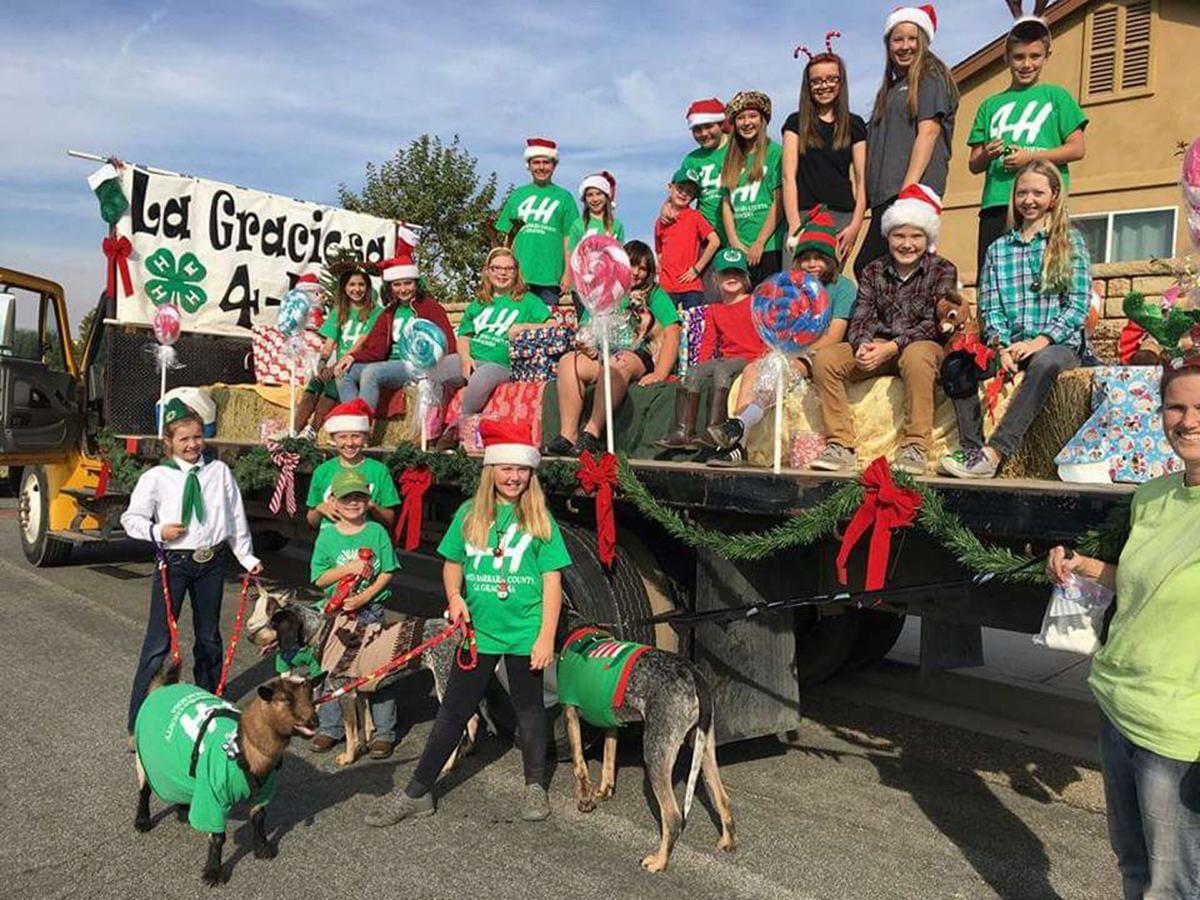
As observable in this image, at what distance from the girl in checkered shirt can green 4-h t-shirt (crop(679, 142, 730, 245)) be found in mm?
2420

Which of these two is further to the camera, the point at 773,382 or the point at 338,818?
the point at 773,382

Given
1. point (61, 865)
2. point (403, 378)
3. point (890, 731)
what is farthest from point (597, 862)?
point (403, 378)

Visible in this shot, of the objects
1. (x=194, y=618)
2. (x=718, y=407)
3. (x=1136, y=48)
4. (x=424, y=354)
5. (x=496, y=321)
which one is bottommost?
(x=194, y=618)

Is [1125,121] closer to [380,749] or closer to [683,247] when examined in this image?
[683,247]

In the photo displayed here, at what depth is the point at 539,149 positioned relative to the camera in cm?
662

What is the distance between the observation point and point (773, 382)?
3844 mm

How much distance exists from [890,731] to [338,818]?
8.71ft

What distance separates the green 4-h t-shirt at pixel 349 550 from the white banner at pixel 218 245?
506 centimetres

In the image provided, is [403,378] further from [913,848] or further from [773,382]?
[913,848]

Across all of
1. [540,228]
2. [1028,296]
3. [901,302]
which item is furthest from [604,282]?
[540,228]

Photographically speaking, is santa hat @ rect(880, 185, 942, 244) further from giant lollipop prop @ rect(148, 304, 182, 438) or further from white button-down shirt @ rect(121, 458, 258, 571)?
giant lollipop prop @ rect(148, 304, 182, 438)

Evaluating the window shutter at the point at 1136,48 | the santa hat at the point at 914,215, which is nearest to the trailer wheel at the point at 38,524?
the santa hat at the point at 914,215

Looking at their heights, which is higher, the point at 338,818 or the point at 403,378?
the point at 403,378

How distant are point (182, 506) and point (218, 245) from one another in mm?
5553
